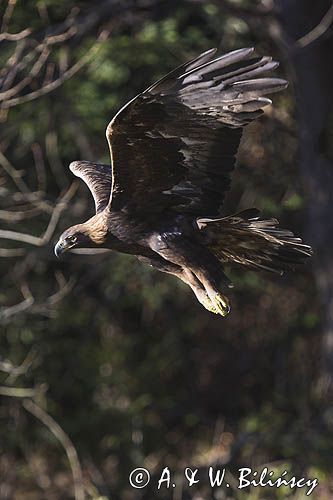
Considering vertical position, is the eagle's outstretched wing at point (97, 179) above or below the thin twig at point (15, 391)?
above

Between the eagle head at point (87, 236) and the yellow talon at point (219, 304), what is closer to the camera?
the yellow talon at point (219, 304)

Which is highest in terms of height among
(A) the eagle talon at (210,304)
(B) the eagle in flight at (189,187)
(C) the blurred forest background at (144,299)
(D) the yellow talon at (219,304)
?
(B) the eagle in flight at (189,187)

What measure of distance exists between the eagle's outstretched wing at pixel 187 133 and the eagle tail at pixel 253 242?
0.61ft

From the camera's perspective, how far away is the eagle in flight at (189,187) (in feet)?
16.7

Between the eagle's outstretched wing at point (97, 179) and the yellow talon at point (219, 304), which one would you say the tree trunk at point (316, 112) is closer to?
the eagle's outstretched wing at point (97, 179)

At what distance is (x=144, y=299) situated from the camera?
41.0ft

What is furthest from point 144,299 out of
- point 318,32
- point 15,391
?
point 318,32

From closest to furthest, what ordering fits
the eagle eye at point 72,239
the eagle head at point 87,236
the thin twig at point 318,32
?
1. the eagle head at point 87,236
2. the eagle eye at point 72,239
3. the thin twig at point 318,32

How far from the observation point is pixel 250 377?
1369cm

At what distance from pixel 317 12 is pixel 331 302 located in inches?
102

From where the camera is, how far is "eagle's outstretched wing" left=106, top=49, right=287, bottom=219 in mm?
4977

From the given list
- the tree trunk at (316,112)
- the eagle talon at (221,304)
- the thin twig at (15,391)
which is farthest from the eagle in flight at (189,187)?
the tree trunk at (316,112)

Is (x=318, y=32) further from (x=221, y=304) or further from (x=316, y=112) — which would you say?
(x=221, y=304)

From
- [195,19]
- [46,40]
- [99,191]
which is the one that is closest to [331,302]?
[195,19]
